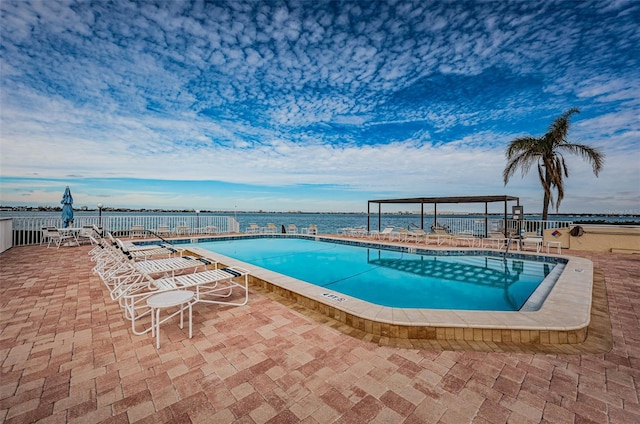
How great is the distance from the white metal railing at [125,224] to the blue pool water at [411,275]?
4446 mm

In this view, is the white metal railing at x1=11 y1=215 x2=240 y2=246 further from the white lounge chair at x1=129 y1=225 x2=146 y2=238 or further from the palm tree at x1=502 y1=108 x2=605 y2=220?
the palm tree at x1=502 y1=108 x2=605 y2=220

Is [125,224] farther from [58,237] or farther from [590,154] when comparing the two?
[590,154]

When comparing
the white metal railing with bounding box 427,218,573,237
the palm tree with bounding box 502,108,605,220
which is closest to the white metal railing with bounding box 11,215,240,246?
the white metal railing with bounding box 427,218,573,237

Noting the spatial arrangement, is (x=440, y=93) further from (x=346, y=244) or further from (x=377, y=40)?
(x=346, y=244)

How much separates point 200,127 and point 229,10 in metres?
5.91

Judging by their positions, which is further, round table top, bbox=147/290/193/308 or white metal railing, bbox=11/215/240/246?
white metal railing, bbox=11/215/240/246

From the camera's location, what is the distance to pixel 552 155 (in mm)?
10359

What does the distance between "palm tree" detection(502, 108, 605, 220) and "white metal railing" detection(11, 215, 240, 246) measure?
46.4 ft

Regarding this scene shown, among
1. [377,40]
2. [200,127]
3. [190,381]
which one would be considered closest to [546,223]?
[377,40]

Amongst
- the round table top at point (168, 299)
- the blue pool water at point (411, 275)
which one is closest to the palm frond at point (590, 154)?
the blue pool water at point (411, 275)

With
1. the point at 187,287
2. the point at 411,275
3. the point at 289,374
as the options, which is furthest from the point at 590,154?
the point at 187,287

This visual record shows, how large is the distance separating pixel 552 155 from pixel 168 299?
13.8 m

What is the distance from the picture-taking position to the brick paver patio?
164 centimetres

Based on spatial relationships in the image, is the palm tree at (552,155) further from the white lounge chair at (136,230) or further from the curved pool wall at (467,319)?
the white lounge chair at (136,230)
